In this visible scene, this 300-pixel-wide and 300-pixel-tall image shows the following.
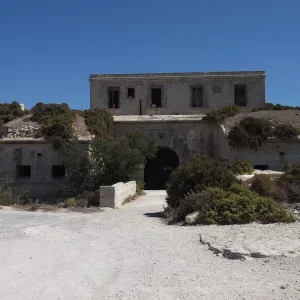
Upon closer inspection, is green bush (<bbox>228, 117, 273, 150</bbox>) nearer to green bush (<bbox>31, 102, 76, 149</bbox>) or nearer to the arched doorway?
the arched doorway

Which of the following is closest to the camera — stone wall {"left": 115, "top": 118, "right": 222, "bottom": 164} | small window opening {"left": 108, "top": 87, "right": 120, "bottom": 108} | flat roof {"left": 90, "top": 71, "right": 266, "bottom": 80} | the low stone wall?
the low stone wall

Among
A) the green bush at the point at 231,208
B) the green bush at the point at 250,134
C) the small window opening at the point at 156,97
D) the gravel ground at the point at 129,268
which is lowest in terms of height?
the gravel ground at the point at 129,268

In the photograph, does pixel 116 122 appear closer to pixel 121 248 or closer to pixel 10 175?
pixel 10 175

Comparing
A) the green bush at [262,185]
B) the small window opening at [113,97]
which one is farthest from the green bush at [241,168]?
the small window opening at [113,97]

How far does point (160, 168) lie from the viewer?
26984 millimetres

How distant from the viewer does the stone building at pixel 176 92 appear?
29.7 m

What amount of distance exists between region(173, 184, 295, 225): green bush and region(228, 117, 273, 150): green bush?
1039 centimetres

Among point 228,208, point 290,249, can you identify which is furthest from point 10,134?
point 290,249

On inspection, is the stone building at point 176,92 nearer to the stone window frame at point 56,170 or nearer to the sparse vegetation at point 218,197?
Answer: the stone window frame at point 56,170

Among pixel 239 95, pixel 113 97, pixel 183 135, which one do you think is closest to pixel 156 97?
pixel 113 97

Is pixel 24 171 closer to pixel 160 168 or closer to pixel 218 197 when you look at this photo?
pixel 160 168

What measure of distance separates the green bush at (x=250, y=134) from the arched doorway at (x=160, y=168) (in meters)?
5.71

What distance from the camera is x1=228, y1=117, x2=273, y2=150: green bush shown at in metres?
21.6

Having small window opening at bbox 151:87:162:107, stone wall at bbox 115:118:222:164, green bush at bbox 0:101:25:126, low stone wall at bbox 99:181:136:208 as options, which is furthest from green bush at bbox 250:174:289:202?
green bush at bbox 0:101:25:126
